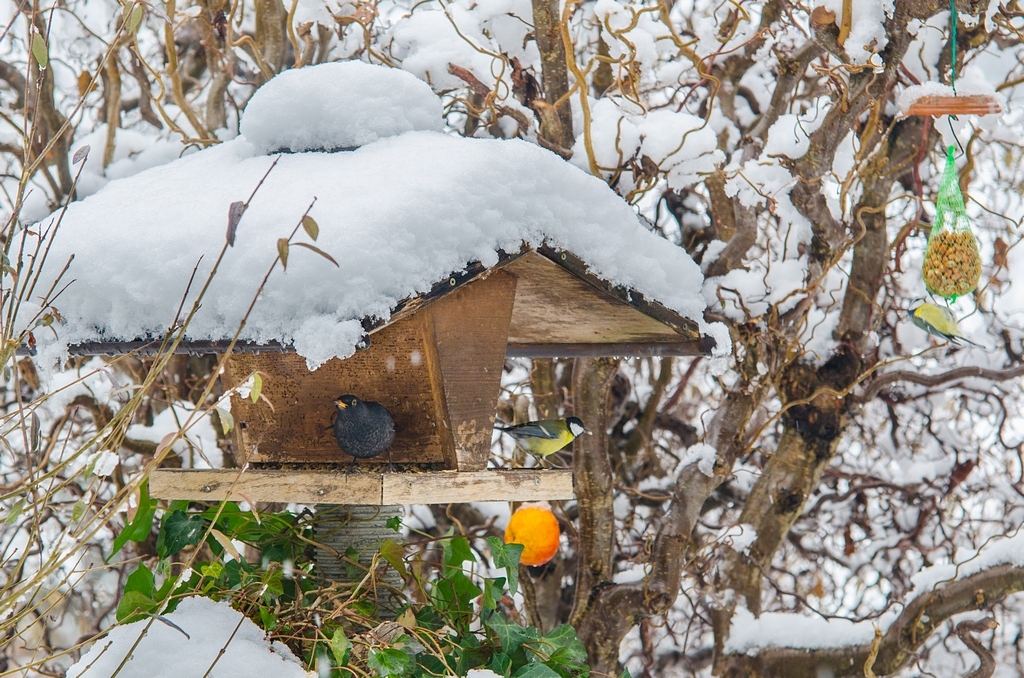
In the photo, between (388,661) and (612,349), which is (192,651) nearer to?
(388,661)

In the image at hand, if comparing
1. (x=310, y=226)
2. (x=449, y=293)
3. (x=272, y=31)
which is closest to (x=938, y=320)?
(x=449, y=293)

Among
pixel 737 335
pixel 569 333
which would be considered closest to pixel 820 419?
pixel 737 335

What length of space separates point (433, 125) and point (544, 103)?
655 mm

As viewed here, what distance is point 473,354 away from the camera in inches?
71.7

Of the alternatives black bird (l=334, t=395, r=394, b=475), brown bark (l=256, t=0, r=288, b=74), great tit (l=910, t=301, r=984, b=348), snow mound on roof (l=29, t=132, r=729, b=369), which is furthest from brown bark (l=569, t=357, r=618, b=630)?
brown bark (l=256, t=0, r=288, b=74)

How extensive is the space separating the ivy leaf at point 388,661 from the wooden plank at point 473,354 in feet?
1.28

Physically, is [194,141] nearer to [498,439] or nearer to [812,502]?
[498,439]

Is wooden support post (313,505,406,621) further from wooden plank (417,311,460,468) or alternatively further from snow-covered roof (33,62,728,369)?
snow-covered roof (33,62,728,369)

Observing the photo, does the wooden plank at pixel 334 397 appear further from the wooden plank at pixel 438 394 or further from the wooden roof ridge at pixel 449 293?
the wooden roof ridge at pixel 449 293

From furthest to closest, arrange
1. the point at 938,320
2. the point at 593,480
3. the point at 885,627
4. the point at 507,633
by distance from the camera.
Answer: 1. the point at 885,627
2. the point at 593,480
3. the point at 938,320
4. the point at 507,633

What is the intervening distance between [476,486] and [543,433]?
532 millimetres

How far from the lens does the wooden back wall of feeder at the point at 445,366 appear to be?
1.80 meters

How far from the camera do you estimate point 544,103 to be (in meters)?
2.56

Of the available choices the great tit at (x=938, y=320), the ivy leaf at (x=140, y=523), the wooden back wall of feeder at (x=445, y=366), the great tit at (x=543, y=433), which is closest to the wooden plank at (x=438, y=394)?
the wooden back wall of feeder at (x=445, y=366)
